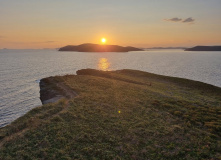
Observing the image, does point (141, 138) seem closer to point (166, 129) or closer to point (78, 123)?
point (166, 129)

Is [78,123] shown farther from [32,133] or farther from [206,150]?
[206,150]

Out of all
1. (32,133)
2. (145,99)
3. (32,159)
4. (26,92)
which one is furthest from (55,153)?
(26,92)

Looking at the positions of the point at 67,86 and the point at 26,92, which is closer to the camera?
the point at 67,86

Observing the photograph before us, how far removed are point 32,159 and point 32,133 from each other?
18.3ft

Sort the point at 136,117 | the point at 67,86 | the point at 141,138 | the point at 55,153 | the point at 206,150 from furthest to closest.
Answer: the point at 67,86, the point at 136,117, the point at 141,138, the point at 206,150, the point at 55,153

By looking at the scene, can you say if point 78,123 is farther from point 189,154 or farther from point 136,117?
point 189,154

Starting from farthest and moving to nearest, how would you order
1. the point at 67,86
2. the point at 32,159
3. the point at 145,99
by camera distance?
the point at 67,86, the point at 145,99, the point at 32,159

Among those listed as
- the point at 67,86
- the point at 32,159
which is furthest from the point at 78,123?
the point at 67,86

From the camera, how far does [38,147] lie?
1809 cm

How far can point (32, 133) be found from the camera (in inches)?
826

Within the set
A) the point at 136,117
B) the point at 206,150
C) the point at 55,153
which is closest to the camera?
the point at 55,153

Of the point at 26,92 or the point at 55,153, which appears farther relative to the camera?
the point at 26,92

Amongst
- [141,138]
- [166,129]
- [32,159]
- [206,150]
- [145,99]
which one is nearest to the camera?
[32,159]

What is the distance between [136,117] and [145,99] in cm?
1203
